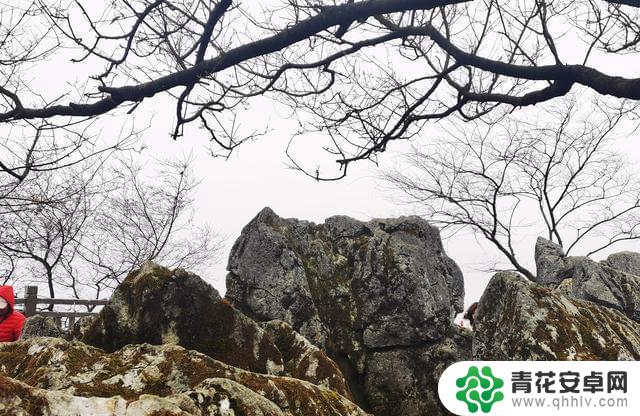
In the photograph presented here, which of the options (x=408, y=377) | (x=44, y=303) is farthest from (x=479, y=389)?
(x=44, y=303)

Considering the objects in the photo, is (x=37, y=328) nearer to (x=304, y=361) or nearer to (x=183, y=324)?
(x=183, y=324)

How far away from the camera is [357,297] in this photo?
10.3m

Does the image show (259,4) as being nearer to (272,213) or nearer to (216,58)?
(216,58)

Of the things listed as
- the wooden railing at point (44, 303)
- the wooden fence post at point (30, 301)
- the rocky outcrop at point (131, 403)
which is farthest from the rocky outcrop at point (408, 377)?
the wooden fence post at point (30, 301)

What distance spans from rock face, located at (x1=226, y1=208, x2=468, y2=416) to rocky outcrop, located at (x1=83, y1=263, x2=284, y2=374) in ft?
12.7

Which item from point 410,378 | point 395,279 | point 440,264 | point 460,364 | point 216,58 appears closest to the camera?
point 460,364

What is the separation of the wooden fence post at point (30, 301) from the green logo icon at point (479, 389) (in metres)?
13.4

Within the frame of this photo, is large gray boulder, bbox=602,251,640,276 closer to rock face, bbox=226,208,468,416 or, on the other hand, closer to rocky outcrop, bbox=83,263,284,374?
rock face, bbox=226,208,468,416

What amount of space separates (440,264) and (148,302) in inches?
265

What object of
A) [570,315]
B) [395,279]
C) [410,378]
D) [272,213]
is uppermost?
[272,213]

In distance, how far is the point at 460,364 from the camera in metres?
5.02

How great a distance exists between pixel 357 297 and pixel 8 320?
17.3 ft

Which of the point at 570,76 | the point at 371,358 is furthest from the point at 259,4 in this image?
the point at 371,358

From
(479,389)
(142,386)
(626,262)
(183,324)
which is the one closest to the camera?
(142,386)
